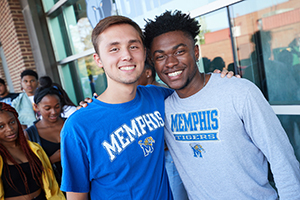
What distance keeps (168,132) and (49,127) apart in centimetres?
196

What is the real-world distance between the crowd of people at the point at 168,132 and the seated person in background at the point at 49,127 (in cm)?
139

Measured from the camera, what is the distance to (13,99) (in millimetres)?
4715

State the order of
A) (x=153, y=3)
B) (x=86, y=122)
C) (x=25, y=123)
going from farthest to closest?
(x=25, y=123), (x=153, y=3), (x=86, y=122)

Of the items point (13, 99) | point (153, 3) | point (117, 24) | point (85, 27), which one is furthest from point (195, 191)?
point (85, 27)

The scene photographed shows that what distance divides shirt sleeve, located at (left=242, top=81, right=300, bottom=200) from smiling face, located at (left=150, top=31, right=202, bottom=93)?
16.8 inches

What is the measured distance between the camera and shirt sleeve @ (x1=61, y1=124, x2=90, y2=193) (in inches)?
53.3

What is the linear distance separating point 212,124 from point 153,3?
2726mm

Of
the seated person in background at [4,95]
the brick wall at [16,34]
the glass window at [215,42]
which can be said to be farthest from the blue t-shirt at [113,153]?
the brick wall at [16,34]

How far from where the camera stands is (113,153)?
1429 mm

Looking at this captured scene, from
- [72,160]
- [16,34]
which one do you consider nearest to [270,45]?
[72,160]

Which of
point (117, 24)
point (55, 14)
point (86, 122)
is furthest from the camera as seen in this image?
point (55, 14)

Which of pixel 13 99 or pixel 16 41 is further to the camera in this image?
pixel 16 41

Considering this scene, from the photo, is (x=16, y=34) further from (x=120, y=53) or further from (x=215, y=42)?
(x=120, y=53)

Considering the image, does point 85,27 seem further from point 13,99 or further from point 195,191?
point 195,191
